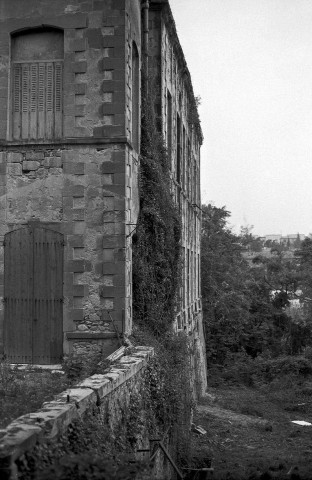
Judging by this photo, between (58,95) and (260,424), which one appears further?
(260,424)

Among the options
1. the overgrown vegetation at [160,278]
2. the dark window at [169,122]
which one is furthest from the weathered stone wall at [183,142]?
the overgrown vegetation at [160,278]

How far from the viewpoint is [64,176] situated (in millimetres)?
12625

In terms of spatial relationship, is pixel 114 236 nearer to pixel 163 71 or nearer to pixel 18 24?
pixel 18 24

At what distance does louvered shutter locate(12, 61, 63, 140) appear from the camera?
1291 cm

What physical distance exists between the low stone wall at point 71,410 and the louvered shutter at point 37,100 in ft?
15.8

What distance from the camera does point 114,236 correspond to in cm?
1246

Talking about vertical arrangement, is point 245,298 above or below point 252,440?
above

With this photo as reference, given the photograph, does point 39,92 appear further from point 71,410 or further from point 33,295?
point 71,410

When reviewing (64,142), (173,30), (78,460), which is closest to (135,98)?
(64,142)

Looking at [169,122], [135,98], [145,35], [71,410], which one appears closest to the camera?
[71,410]

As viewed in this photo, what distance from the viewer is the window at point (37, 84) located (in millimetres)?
12922

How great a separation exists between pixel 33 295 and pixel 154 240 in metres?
3.02

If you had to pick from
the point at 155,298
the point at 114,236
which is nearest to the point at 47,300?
the point at 114,236

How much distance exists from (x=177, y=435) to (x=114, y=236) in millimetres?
4014
